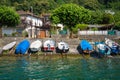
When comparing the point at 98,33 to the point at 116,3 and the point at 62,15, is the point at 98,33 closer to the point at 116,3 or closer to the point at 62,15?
the point at 62,15

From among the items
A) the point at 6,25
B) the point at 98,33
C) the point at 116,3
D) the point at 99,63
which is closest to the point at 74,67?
the point at 99,63

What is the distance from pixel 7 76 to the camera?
2881 centimetres

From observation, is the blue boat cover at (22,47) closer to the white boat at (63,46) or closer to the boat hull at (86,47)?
the white boat at (63,46)

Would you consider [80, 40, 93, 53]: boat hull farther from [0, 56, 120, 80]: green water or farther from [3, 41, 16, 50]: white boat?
[3, 41, 16, 50]: white boat

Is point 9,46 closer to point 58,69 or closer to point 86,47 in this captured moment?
point 86,47

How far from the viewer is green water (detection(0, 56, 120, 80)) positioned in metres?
28.5

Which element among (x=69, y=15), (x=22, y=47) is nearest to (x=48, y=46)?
(x=22, y=47)

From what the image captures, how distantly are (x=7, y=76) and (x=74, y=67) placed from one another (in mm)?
9060

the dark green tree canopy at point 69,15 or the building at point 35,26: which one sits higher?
the dark green tree canopy at point 69,15

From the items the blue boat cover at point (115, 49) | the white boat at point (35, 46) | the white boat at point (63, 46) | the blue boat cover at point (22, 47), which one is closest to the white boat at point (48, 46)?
the white boat at point (35, 46)

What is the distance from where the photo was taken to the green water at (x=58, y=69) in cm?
2847

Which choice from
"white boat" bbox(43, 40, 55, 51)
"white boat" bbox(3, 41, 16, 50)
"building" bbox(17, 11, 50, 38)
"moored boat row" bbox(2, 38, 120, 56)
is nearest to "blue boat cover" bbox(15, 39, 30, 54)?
"moored boat row" bbox(2, 38, 120, 56)

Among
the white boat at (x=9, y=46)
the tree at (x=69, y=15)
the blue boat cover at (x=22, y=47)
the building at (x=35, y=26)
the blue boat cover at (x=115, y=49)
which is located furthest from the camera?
the building at (x=35, y=26)

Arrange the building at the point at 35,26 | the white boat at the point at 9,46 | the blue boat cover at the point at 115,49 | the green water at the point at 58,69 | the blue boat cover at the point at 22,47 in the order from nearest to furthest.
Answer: the green water at the point at 58,69 → the blue boat cover at the point at 115,49 → the blue boat cover at the point at 22,47 → the white boat at the point at 9,46 → the building at the point at 35,26
